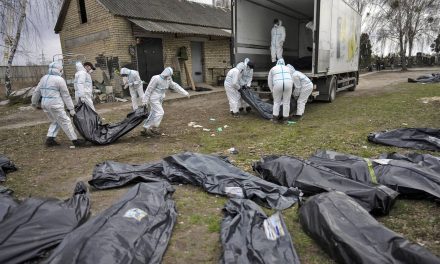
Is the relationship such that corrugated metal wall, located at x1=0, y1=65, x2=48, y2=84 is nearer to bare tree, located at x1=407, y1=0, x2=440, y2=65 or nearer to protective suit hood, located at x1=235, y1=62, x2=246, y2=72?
protective suit hood, located at x1=235, y1=62, x2=246, y2=72

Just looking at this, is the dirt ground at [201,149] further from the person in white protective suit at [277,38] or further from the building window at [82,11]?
the building window at [82,11]

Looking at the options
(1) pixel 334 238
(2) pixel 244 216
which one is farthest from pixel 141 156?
(1) pixel 334 238

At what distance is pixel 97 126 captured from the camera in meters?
6.19

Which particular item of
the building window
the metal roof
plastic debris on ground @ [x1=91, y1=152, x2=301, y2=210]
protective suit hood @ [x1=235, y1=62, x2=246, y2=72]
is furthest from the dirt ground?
the building window

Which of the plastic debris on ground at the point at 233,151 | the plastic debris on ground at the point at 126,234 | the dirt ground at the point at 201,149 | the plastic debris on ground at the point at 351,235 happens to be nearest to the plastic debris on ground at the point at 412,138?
the dirt ground at the point at 201,149

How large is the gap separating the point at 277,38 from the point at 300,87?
312cm

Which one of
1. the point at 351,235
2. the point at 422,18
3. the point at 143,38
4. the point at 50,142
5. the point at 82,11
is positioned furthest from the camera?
the point at 422,18

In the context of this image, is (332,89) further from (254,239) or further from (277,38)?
(254,239)

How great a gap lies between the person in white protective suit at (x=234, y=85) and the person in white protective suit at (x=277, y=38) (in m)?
2.40

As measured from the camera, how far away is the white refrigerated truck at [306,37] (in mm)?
8375

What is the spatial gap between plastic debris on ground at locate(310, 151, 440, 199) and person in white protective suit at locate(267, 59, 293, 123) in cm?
345

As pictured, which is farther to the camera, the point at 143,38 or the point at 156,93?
the point at 143,38

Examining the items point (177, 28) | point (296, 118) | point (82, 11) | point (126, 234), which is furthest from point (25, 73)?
point (126, 234)

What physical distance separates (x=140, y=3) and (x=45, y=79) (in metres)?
10.3
